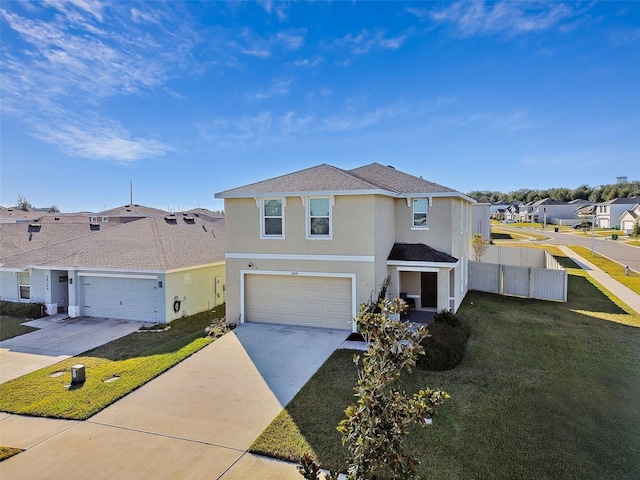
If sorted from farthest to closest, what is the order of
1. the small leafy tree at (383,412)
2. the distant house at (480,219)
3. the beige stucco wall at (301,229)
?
the distant house at (480,219) → the beige stucco wall at (301,229) → the small leafy tree at (383,412)

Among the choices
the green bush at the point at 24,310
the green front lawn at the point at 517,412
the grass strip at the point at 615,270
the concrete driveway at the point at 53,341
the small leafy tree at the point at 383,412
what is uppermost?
the small leafy tree at the point at 383,412

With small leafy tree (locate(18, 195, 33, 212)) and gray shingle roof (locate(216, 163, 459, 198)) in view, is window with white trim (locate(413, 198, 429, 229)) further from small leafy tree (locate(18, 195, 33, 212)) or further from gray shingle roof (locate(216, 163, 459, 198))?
small leafy tree (locate(18, 195, 33, 212))

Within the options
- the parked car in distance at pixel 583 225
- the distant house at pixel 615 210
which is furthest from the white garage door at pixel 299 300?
the distant house at pixel 615 210

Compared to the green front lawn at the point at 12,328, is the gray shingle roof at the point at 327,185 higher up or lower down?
higher up

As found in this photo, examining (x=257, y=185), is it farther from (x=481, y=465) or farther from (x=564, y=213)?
(x=564, y=213)

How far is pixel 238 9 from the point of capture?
12578mm

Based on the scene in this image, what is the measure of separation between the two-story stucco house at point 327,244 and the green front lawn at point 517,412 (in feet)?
9.83

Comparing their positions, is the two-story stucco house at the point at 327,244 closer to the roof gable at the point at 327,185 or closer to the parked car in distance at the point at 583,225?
the roof gable at the point at 327,185

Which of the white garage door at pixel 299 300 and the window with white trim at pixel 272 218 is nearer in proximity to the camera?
the white garage door at pixel 299 300

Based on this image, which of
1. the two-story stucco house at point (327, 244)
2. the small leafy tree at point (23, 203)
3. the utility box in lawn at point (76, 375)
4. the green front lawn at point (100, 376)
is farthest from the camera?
the small leafy tree at point (23, 203)

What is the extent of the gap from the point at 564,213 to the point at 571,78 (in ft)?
312

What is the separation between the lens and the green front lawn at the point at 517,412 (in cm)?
617

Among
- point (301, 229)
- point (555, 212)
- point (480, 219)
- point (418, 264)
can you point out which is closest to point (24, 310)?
point (301, 229)

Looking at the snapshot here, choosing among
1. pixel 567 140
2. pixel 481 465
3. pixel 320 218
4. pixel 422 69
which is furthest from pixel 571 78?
pixel 481 465
